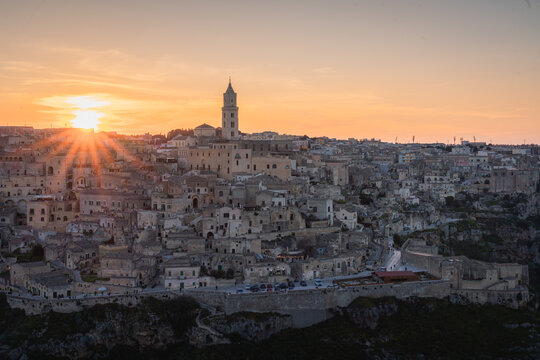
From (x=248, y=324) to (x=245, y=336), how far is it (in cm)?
53

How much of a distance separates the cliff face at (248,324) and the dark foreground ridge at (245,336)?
0.04 m

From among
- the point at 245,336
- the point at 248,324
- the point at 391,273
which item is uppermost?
the point at 391,273

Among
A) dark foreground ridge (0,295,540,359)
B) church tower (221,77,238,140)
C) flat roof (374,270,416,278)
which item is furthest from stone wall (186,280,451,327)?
church tower (221,77,238,140)

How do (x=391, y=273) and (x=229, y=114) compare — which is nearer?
(x=391, y=273)

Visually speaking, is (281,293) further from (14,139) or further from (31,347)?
(14,139)

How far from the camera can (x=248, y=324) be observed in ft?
86.3

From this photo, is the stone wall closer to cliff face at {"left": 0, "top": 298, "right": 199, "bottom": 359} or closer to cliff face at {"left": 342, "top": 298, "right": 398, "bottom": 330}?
cliff face at {"left": 342, "top": 298, "right": 398, "bottom": 330}

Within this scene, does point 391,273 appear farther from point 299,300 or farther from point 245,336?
point 245,336

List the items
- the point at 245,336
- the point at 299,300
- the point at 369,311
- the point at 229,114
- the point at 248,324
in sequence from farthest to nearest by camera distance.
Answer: the point at 229,114 → the point at 369,311 → the point at 299,300 → the point at 248,324 → the point at 245,336

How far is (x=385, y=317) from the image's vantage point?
28.4m

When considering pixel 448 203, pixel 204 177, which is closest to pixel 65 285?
pixel 204 177

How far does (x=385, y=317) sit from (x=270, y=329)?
5.77 m

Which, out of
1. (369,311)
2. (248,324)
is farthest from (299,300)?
(369,311)

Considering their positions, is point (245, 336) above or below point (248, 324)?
below
